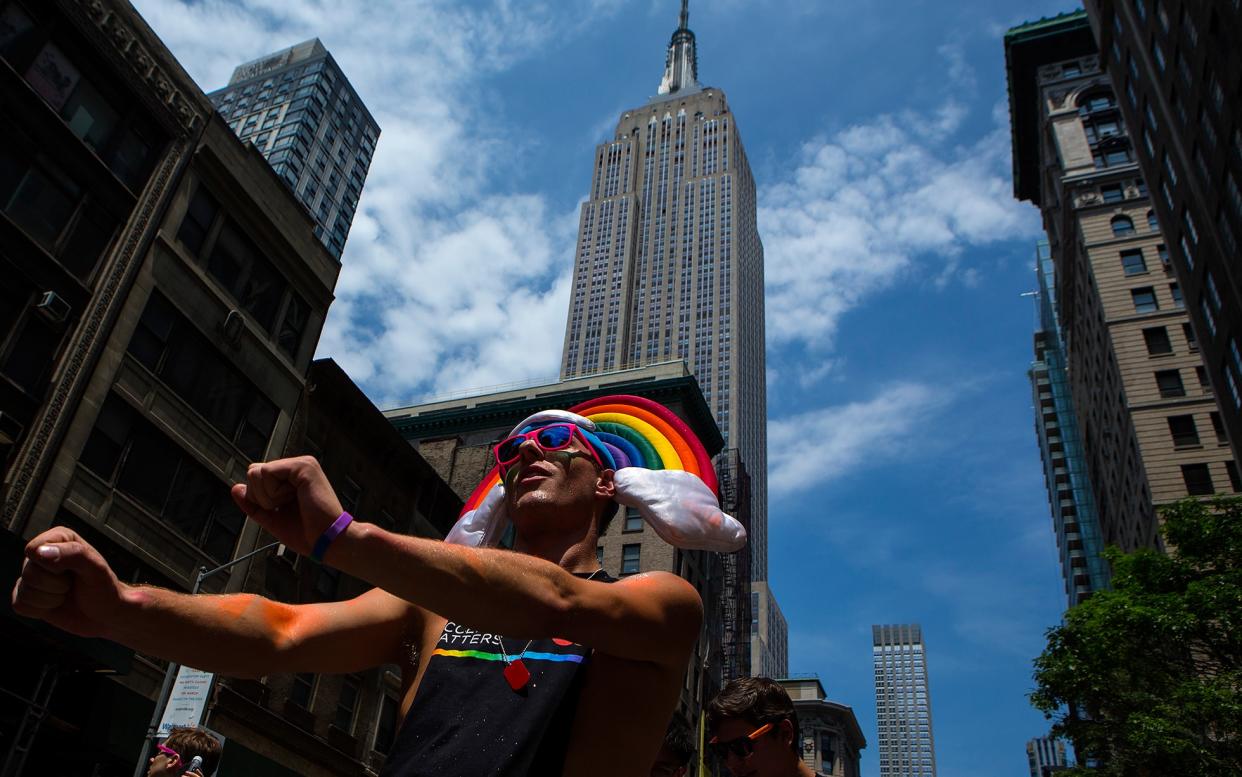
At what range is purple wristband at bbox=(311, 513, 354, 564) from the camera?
1973 millimetres

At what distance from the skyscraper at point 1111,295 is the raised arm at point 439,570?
52722 millimetres

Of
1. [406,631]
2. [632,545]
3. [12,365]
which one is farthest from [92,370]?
[632,545]

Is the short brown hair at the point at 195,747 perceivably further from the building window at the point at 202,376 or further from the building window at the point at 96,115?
the building window at the point at 96,115

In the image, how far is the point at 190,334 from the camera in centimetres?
2148

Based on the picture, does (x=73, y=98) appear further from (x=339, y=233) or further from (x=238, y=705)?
(x=339, y=233)

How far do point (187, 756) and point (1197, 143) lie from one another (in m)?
42.7

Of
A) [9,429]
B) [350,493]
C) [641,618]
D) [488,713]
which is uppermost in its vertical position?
[350,493]

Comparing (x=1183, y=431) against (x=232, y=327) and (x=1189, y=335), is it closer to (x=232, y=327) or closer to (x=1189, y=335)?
(x=1189, y=335)

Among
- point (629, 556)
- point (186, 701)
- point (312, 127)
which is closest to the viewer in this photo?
point (186, 701)

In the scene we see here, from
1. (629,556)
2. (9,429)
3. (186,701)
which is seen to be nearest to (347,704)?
(186,701)

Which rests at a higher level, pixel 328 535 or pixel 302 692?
pixel 302 692

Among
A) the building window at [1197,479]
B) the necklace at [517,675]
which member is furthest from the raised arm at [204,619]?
the building window at [1197,479]

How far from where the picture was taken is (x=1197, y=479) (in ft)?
158

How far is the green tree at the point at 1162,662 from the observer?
66.7ft
